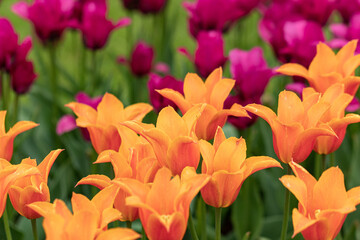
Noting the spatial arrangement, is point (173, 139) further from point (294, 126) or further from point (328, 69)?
point (328, 69)

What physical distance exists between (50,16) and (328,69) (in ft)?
3.23

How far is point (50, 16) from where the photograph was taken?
1886mm

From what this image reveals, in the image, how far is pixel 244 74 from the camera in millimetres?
1408

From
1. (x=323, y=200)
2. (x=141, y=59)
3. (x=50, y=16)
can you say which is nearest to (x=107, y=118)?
(x=323, y=200)

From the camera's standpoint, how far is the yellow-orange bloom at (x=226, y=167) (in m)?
0.87

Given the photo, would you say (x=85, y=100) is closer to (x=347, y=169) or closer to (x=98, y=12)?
(x=98, y=12)

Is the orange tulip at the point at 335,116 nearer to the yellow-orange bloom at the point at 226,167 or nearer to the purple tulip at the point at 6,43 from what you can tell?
the yellow-orange bloom at the point at 226,167

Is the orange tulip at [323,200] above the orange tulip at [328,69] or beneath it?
beneath

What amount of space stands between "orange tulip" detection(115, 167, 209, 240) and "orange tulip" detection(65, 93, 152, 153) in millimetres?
281

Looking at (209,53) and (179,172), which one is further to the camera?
(209,53)

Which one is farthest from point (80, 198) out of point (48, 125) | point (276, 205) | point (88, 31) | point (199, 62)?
point (48, 125)

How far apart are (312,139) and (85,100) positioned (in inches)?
29.1

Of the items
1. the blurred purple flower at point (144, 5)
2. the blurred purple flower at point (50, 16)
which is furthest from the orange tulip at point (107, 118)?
the blurred purple flower at point (144, 5)

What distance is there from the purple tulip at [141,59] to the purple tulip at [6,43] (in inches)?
23.5
